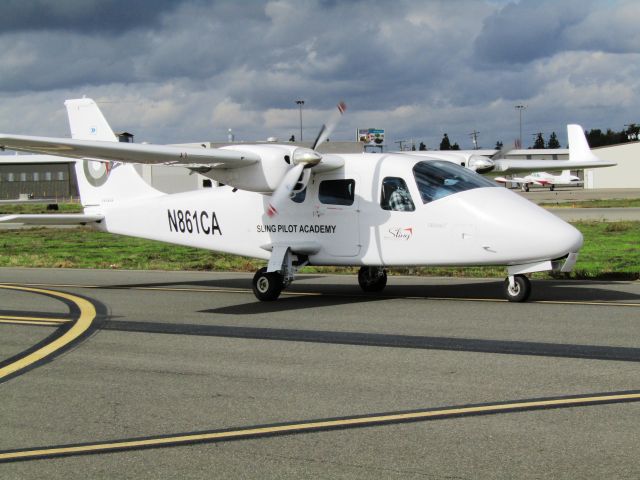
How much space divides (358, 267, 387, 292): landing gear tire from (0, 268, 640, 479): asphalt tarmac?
1772 millimetres

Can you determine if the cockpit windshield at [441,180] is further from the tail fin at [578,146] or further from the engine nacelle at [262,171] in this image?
the tail fin at [578,146]

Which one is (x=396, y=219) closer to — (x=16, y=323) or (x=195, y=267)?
(x=16, y=323)

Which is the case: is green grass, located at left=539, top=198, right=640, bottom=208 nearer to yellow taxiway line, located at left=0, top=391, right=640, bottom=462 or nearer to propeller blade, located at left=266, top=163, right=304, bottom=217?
propeller blade, located at left=266, top=163, right=304, bottom=217

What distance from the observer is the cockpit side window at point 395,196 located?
14.5 metres

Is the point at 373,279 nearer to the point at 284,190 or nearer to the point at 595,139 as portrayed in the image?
the point at 284,190

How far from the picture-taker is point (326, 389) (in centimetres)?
788

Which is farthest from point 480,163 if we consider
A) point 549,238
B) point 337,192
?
point 549,238

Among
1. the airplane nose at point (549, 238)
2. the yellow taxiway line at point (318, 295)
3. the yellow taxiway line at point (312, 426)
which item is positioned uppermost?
the airplane nose at point (549, 238)

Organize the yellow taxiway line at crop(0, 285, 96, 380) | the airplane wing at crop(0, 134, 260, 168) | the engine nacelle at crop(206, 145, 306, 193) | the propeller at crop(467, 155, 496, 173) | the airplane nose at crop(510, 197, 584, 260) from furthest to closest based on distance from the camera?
the propeller at crop(467, 155, 496, 173)
the engine nacelle at crop(206, 145, 306, 193)
the airplane wing at crop(0, 134, 260, 168)
the airplane nose at crop(510, 197, 584, 260)
the yellow taxiway line at crop(0, 285, 96, 380)

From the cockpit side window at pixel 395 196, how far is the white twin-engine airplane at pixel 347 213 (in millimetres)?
19

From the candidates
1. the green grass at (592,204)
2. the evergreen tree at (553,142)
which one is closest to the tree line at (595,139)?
the evergreen tree at (553,142)

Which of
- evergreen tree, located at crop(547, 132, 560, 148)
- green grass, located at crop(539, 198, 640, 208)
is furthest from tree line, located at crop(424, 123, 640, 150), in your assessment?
green grass, located at crop(539, 198, 640, 208)

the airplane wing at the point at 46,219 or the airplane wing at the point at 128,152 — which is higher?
the airplane wing at the point at 128,152

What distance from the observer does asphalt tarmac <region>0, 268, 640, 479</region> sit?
5719mm
